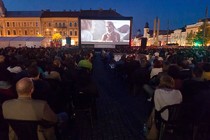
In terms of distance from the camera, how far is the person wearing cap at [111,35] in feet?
105

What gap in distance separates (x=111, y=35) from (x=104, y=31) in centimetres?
104

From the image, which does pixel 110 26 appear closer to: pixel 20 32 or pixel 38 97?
pixel 38 97

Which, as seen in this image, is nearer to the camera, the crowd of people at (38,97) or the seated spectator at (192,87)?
the crowd of people at (38,97)

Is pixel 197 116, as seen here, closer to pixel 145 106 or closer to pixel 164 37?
pixel 145 106

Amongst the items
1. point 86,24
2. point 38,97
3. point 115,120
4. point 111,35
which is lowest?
point 115,120

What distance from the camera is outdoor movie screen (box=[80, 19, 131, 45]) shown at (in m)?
32.1

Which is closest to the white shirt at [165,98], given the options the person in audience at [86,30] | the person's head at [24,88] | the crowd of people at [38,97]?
the crowd of people at [38,97]

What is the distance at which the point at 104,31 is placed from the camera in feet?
105

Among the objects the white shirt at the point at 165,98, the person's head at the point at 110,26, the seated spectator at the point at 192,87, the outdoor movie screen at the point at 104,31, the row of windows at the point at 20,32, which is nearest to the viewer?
the white shirt at the point at 165,98

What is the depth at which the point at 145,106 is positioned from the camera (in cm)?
867

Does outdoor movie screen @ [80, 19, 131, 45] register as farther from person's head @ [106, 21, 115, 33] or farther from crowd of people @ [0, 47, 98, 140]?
crowd of people @ [0, 47, 98, 140]

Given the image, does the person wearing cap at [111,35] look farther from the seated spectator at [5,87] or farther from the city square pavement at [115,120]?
the seated spectator at [5,87]

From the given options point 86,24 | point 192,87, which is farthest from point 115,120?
point 86,24

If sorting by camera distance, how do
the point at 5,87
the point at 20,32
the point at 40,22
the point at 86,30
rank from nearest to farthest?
the point at 5,87, the point at 86,30, the point at 40,22, the point at 20,32
